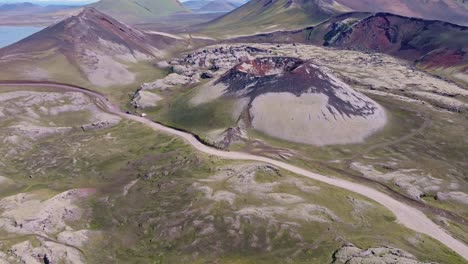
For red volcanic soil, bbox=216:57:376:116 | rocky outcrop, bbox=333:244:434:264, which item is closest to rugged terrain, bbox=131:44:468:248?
red volcanic soil, bbox=216:57:376:116

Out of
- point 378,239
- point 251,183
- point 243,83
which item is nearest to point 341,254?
point 378,239

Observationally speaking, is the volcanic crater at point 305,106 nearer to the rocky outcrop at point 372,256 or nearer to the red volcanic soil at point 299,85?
the red volcanic soil at point 299,85

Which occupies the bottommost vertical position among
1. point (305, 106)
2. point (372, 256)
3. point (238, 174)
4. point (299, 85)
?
point (372, 256)

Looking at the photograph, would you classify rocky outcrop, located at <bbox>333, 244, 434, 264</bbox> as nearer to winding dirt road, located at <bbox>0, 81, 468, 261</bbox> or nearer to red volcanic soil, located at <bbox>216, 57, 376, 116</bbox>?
winding dirt road, located at <bbox>0, 81, 468, 261</bbox>

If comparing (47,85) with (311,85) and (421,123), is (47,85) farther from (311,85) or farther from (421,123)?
(421,123)

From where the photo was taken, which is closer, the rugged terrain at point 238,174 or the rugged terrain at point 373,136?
the rugged terrain at point 238,174

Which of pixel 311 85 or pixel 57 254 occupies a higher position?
pixel 311 85

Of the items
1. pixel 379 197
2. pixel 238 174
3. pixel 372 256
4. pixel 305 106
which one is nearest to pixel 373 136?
pixel 305 106

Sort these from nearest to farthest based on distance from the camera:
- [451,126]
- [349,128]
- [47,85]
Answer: [349,128] → [451,126] → [47,85]

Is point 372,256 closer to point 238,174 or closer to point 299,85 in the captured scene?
point 238,174

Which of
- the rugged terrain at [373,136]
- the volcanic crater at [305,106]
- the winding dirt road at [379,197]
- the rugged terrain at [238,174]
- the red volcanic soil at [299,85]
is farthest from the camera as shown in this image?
the red volcanic soil at [299,85]

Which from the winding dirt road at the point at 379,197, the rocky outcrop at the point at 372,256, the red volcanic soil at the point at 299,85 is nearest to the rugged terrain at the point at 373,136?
the red volcanic soil at the point at 299,85
